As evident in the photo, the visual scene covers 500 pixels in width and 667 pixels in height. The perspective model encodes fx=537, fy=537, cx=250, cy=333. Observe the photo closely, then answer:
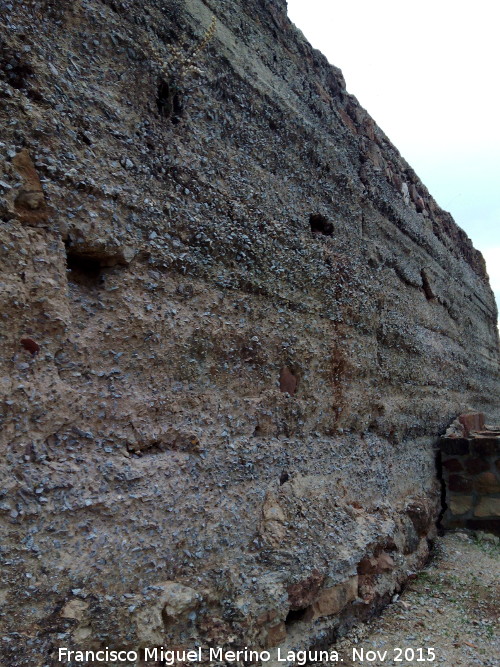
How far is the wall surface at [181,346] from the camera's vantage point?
1.53 m

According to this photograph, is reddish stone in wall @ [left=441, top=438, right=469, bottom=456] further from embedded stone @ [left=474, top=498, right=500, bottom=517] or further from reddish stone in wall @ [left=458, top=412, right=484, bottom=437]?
embedded stone @ [left=474, top=498, right=500, bottom=517]

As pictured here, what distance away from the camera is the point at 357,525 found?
262 cm

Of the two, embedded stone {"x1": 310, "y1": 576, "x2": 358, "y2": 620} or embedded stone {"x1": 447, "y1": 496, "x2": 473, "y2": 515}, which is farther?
embedded stone {"x1": 447, "y1": 496, "x2": 473, "y2": 515}

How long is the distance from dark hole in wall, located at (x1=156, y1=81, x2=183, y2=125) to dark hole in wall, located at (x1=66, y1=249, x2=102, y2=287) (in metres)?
0.71

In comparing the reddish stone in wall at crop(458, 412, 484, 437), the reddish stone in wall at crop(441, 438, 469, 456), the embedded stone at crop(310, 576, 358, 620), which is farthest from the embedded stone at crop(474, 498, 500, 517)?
the embedded stone at crop(310, 576, 358, 620)

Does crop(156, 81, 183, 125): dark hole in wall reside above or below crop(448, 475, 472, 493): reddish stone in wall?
above

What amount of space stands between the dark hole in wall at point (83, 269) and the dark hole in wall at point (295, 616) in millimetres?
1477

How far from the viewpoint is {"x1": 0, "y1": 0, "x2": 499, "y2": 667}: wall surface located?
1530 mm

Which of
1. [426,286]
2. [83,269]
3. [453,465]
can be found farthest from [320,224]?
[453,465]

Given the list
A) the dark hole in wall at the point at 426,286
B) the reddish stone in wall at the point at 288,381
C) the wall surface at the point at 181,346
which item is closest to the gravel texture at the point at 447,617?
the wall surface at the point at 181,346

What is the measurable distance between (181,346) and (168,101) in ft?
3.21

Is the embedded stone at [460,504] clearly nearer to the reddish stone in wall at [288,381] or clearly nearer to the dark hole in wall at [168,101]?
the reddish stone in wall at [288,381]

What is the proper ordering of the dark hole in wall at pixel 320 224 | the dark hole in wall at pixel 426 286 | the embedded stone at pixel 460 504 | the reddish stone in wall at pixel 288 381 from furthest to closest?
the dark hole in wall at pixel 426 286 → the embedded stone at pixel 460 504 → the dark hole in wall at pixel 320 224 → the reddish stone in wall at pixel 288 381

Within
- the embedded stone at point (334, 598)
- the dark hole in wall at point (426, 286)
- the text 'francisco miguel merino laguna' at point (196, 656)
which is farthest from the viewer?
the dark hole in wall at point (426, 286)
